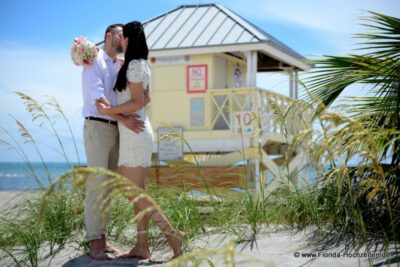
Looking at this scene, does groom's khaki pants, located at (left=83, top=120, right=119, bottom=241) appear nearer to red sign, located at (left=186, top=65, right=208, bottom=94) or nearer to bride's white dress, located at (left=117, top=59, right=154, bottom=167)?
bride's white dress, located at (left=117, top=59, right=154, bottom=167)

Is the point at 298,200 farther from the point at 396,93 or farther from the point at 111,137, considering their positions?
the point at 111,137

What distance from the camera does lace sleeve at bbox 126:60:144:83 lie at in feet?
14.7

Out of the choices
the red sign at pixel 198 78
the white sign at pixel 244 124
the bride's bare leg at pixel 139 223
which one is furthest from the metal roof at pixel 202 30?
Result: the bride's bare leg at pixel 139 223

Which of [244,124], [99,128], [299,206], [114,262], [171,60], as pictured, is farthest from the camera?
[171,60]

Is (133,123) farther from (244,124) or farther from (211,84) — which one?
(211,84)

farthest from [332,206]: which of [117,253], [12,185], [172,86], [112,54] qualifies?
[12,185]

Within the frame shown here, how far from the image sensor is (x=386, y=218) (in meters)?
5.09

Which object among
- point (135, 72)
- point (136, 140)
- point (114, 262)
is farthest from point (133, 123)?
point (114, 262)

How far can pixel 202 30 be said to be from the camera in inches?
685

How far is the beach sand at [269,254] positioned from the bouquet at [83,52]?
1.55 metres

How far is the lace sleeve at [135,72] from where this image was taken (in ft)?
14.7

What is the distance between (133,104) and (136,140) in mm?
269

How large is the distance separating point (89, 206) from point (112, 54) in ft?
4.05

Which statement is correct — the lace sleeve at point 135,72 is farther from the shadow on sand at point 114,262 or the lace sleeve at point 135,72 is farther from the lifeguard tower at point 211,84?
the lifeguard tower at point 211,84
